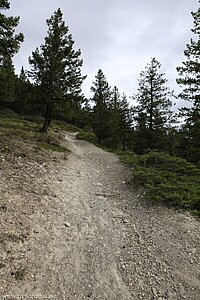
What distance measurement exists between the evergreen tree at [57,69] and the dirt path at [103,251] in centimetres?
1460

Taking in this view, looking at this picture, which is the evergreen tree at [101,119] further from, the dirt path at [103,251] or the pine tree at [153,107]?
the dirt path at [103,251]

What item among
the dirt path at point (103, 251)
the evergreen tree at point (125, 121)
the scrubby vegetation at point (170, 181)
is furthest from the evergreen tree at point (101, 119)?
the dirt path at point (103, 251)

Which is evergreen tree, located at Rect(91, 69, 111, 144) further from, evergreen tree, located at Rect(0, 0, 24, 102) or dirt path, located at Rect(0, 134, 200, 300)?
dirt path, located at Rect(0, 134, 200, 300)

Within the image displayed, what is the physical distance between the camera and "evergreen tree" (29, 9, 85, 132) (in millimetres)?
21844

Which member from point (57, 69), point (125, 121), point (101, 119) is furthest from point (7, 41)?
point (125, 121)

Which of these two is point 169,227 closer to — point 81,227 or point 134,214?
point 134,214

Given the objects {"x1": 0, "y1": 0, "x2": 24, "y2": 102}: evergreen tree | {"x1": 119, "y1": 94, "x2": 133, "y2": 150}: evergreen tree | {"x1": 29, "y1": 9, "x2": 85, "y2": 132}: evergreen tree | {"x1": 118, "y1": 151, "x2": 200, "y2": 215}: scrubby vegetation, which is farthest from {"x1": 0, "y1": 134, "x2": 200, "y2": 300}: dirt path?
{"x1": 119, "y1": 94, "x2": 133, "y2": 150}: evergreen tree

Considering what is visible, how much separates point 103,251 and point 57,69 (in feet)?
62.4

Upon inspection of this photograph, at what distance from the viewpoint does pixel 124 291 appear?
4969 millimetres

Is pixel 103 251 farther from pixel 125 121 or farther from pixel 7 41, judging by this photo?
pixel 125 121

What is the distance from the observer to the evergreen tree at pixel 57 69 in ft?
71.7

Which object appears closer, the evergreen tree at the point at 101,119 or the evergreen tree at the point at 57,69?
the evergreen tree at the point at 57,69

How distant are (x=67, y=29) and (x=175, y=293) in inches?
972

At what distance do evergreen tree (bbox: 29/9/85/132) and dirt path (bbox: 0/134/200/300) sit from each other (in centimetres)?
1460
